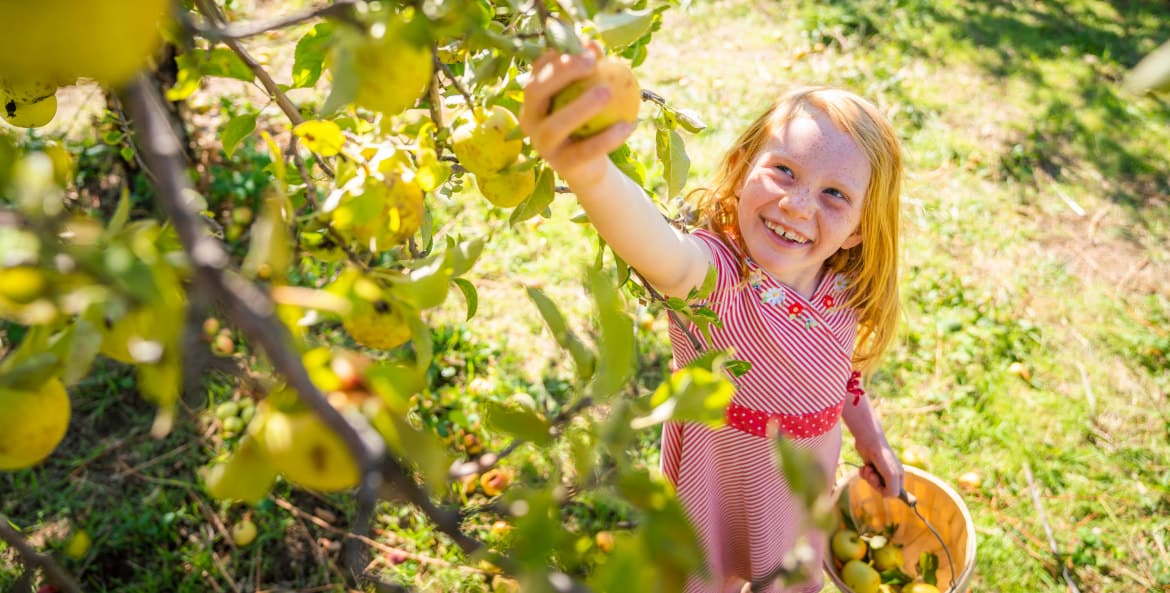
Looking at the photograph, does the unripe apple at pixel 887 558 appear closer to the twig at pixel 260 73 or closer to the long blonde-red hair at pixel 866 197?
the long blonde-red hair at pixel 866 197

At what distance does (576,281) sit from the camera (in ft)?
9.09

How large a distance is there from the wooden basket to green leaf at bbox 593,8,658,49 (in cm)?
147

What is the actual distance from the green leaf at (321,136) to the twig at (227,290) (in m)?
0.32

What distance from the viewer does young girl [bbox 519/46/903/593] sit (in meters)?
1.44

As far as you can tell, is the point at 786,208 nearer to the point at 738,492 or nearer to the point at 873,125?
the point at 873,125

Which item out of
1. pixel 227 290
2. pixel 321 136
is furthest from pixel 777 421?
pixel 227 290

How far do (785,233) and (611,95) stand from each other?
820 millimetres

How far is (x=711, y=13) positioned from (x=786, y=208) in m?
3.22

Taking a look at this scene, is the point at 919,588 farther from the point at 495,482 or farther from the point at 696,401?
the point at 696,401

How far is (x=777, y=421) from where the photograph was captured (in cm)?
156

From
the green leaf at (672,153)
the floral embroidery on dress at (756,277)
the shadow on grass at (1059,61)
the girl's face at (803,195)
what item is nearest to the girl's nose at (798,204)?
the girl's face at (803,195)

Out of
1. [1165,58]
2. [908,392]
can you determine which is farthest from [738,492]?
[1165,58]

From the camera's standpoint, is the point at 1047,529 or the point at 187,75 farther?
the point at 1047,529

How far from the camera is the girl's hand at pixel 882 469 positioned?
191cm
